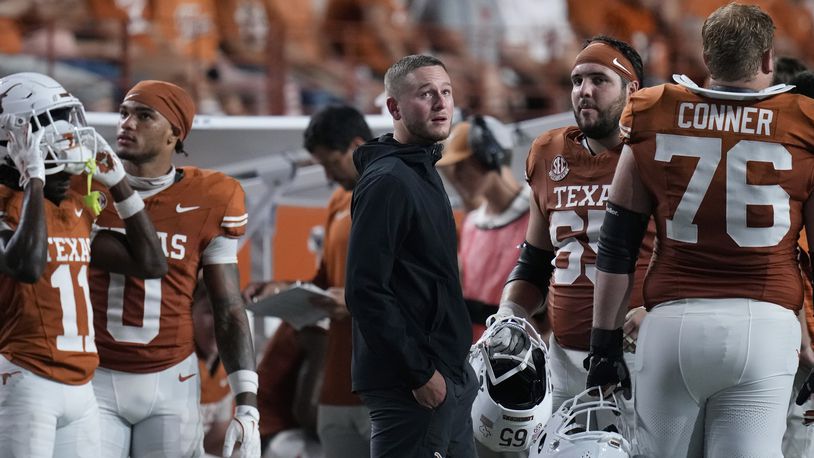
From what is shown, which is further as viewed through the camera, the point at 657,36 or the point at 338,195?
the point at 657,36

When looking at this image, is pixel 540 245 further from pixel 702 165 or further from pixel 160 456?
pixel 160 456

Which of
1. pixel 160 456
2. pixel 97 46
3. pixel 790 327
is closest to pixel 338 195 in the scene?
pixel 160 456

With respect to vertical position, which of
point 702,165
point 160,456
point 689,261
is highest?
point 702,165

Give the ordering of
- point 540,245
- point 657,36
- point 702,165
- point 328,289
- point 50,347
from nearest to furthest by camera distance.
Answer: point 702,165
point 50,347
point 540,245
point 328,289
point 657,36

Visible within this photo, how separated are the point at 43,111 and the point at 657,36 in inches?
301

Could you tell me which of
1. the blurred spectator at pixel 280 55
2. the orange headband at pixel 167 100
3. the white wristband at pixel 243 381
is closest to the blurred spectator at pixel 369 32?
the blurred spectator at pixel 280 55

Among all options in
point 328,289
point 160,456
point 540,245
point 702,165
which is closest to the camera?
point 702,165

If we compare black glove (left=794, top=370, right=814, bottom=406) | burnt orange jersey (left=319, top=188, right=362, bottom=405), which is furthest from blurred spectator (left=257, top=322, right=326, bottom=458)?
black glove (left=794, top=370, right=814, bottom=406)

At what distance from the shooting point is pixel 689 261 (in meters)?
3.70

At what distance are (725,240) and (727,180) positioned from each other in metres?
0.17

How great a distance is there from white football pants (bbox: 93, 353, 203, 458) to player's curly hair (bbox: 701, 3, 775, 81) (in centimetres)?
204

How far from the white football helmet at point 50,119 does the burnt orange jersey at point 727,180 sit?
65.7 inches

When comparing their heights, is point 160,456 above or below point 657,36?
below

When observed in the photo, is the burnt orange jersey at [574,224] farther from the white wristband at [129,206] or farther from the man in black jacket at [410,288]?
the white wristband at [129,206]
